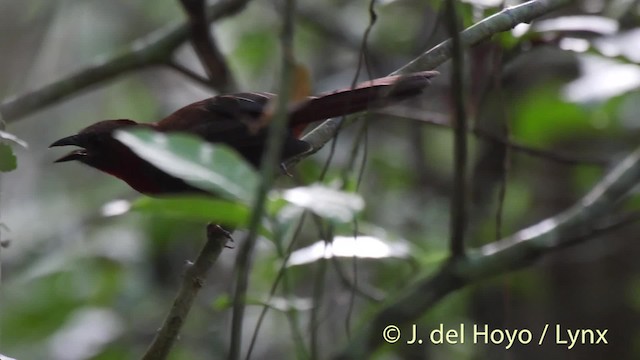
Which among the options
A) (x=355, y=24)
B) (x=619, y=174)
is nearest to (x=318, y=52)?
(x=355, y=24)

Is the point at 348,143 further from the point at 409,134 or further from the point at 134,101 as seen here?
the point at 134,101

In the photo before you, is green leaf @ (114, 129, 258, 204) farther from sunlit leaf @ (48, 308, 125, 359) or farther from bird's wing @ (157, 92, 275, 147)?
sunlit leaf @ (48, 308, 125, 359)

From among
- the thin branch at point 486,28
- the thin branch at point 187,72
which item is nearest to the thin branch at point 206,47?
the thin branch at point 187,72

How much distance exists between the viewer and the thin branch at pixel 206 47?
2965 millimetres

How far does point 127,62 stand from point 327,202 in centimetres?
190

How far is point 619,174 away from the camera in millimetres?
→ 2357

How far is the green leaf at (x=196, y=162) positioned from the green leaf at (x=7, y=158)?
493 mm

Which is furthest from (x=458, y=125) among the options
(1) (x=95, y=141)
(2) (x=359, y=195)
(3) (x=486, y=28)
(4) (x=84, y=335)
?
(4) (x=84, y=335)

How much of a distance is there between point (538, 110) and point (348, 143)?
1024 millimetres

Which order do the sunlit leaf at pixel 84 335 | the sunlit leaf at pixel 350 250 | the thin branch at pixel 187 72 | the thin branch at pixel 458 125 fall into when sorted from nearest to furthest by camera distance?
1. the thin branch at pixel 458 125
2. the sunlit leaf at pixel 350 250
3. the thin branch at pixel 187 72
4. the sunlit leaf at pixel 84 335

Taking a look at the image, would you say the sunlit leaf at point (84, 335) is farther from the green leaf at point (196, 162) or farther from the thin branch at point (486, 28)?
the green leaf at point (196, 162)

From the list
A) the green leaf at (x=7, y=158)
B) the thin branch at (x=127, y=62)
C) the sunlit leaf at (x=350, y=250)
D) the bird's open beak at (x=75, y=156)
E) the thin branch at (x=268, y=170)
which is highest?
the thin branch at (x=127, y=62)

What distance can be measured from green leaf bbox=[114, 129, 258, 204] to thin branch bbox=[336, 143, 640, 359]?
59cm

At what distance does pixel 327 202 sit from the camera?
1.30 meters
